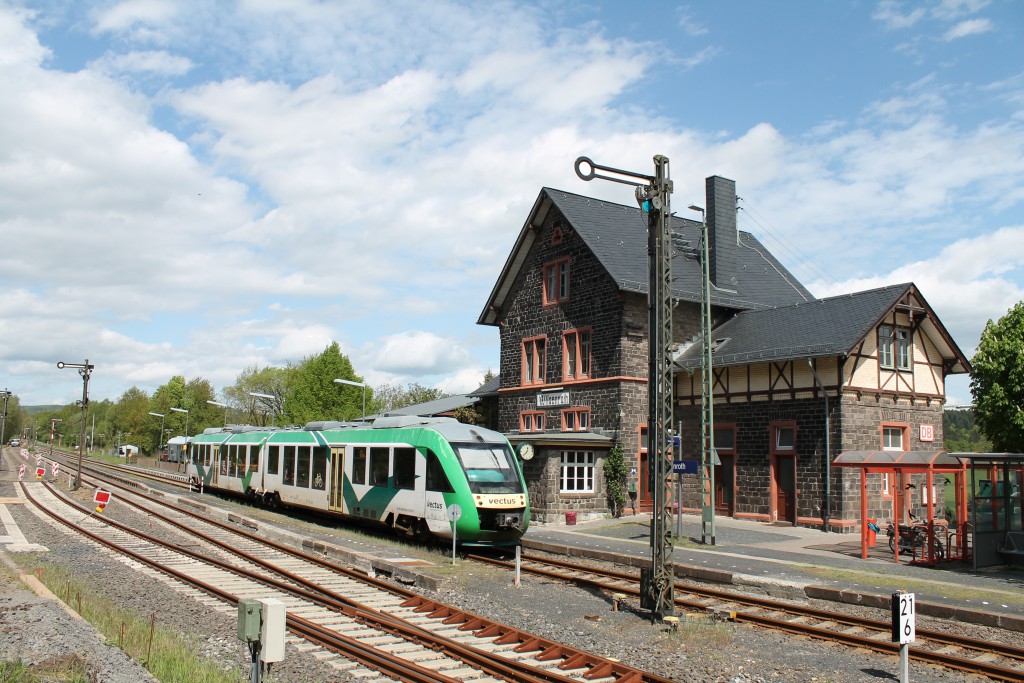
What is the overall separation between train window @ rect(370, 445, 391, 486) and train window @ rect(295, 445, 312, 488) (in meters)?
4.65

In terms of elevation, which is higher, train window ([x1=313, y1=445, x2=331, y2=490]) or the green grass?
train window ([x1=313, y1=445, x2=331, y2=490])

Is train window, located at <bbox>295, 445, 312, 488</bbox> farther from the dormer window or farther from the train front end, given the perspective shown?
the dormer window

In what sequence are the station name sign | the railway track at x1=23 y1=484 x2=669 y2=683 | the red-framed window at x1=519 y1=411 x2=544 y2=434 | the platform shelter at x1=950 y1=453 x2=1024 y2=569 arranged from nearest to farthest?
1. the railway track at x1=23 y1=484 x2=669 y2=683
2. the platform shelter at x1=950 y1=453 x2=1024 y2=569
3. the station name sign
4. the red-framed window at x1=519 y1=411 x2=544 y2=434

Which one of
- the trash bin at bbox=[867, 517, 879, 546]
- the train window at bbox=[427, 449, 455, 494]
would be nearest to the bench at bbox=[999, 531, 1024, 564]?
the trash bin at bbox=[867, 517, 879, 546]

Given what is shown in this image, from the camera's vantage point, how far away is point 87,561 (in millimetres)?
16359

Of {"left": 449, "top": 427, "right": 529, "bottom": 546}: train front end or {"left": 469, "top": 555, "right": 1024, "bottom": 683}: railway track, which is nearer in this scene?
{"left": 469, "top": 555, "right": 1024, "bottom": 683}: railway track

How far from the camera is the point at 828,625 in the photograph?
1159 centimetres

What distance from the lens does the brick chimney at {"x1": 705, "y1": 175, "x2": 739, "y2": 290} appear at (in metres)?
31.3

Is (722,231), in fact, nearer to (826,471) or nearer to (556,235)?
(556,235)

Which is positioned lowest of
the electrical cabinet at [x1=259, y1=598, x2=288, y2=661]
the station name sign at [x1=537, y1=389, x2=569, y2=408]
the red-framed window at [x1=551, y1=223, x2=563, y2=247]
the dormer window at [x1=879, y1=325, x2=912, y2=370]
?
the electrical cabinet at [x1=259, y1=598, x2=288, y2=661]

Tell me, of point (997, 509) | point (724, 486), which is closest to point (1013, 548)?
point (997, 509)

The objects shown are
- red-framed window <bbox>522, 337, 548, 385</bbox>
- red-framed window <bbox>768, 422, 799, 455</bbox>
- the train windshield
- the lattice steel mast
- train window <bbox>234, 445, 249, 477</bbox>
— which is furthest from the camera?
red-framed window <bbox>522, 337, 548, 385</bbox>

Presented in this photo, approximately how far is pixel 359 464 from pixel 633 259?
544 inches

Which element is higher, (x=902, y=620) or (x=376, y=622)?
(x=902, y=620)
